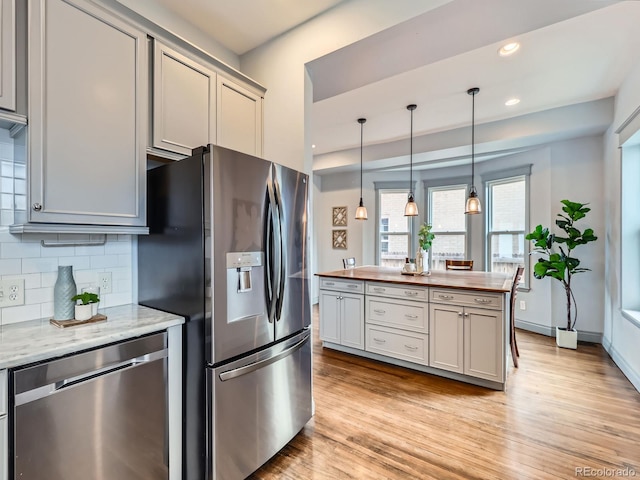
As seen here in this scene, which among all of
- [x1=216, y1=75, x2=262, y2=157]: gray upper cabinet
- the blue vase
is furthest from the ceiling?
the blue vase

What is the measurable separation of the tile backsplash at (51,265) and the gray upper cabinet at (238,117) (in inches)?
38.5

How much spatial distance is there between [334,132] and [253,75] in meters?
2.25

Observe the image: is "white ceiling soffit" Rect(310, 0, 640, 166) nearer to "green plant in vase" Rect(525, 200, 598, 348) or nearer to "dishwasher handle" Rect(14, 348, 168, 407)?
"green plant in vase" Rect(525, 200, 598, 348)

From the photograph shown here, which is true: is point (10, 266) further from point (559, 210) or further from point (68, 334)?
point (559, 210)

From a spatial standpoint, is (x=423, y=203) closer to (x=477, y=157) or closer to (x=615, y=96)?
(x=477, y=157)

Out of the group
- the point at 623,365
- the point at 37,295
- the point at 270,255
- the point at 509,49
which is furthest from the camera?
the point at 623,365

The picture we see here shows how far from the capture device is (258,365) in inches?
66.8

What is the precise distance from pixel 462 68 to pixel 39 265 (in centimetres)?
356

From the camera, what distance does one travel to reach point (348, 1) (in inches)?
79.0

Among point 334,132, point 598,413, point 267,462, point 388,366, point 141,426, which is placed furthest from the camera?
point 334,132

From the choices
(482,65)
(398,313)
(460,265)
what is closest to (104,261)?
(398,313)

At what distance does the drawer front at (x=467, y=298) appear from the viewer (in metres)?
2.68

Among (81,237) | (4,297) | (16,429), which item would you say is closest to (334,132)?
(81,237)

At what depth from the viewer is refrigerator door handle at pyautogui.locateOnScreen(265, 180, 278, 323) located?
5.78 ft
